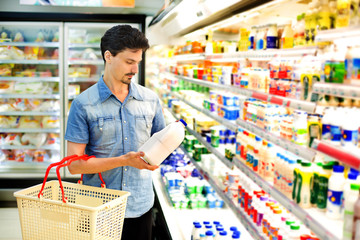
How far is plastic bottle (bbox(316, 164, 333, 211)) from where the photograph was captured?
171 cm

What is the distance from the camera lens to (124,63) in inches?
86.9

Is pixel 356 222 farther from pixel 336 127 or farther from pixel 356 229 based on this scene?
pixel 336 127

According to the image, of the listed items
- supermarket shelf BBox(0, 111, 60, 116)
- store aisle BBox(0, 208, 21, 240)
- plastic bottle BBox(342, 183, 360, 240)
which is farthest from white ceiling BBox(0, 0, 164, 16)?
plastic bottle BBox(342, 183, 360, 240)

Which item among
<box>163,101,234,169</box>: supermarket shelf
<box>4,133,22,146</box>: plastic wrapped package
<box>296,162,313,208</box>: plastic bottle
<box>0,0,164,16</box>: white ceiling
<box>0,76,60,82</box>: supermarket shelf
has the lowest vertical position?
<box>4,133,22,146</box>: plastic wrapped package

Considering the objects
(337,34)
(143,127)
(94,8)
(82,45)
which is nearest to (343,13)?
(337,34)

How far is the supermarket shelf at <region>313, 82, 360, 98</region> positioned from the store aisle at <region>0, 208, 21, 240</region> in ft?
12.5

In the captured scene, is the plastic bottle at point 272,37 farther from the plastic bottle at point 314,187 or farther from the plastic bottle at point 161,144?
the plastic bottle at point 314,187

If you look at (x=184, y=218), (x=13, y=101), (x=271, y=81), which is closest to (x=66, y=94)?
(x=13, y=101)

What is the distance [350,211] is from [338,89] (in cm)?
43

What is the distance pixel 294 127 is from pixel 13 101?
5.23 metres

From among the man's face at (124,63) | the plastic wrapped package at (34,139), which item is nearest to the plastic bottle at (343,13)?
the man's face at (124,63)

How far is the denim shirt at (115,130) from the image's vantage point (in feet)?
7.35

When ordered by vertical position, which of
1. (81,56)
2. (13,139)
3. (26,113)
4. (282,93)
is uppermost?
(81,56)

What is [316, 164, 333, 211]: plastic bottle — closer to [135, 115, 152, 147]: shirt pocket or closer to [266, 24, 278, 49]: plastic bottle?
[266, 24, 278, 49]: plastic bottle
